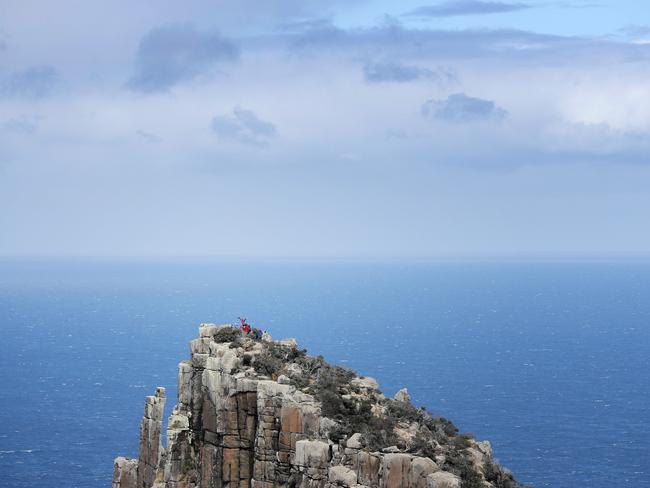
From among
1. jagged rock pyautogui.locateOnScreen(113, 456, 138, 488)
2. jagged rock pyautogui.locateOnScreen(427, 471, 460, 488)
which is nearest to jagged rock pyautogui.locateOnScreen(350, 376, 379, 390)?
jagged rock pyautogui.locateOnScreen(427, 471, 460, 488)

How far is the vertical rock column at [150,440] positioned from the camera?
4731 cm

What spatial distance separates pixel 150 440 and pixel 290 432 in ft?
47.2

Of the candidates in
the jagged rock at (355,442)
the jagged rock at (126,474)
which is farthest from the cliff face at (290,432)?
the jagged rock at (126,474)

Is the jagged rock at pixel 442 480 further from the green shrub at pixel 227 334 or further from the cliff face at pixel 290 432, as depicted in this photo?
the green shrub at pixel 227 334

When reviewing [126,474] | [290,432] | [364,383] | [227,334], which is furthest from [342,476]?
[126,474]

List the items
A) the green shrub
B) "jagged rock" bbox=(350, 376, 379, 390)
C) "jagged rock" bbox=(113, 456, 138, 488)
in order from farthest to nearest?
"jagged rock" bbox=(113, 456, 138, 488), the green shrub, "jagged rock" bbox=(350, 376, 379, 390)

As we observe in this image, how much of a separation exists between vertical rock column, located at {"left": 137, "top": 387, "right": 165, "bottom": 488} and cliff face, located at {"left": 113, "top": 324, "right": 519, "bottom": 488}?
0.06 meters

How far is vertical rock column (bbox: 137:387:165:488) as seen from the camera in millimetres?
47312

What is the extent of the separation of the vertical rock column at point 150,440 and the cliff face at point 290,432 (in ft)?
0.20

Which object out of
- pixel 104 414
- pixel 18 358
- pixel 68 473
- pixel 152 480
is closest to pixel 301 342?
pixel 18 358

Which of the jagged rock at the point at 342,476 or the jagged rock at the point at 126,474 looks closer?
the jagged rock at the point at 342,476

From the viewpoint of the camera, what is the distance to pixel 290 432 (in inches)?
1405

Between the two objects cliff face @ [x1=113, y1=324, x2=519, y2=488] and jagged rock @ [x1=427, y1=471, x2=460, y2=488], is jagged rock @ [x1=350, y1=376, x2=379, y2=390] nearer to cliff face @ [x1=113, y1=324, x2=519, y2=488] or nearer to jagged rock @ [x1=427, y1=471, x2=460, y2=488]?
cliff face @ [x1=113, y1=324, x2=519, y2=488]

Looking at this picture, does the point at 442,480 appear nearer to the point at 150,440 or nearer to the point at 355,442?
the point at 355,442
